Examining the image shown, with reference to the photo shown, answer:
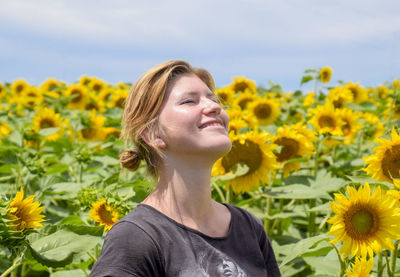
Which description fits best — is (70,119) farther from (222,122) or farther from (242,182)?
(222,122)

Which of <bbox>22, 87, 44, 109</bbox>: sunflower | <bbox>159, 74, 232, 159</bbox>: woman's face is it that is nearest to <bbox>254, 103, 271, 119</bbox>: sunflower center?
<bbox>22, 87, 44, 109</bbox>: sunflower

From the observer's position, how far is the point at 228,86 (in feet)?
19.8

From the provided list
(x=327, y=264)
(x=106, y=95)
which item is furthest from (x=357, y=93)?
(x=327, y=264)

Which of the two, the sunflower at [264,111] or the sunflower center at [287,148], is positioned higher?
the sunflower center at [287,148]

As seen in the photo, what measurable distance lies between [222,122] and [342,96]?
10.0 ft

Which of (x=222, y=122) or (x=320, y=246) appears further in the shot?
(x=320, y=246)

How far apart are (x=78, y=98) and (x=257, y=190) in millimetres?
3789

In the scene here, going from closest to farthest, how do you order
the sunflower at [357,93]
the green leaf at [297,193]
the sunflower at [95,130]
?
1. the green leaf at [297,193]
2. the sunflower at [95,130]
3. the sunflower at [357,93]

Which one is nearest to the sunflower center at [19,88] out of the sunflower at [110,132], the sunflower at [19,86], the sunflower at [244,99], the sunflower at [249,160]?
the sunflower at [19,86]

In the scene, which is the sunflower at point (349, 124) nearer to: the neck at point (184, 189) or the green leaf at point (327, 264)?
the green leaf at point (327, 264)

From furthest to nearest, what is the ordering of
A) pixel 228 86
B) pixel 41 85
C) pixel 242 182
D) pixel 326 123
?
pixel 41 85 < pixel 228 86 < pixel 326 123 < pixel 242 182

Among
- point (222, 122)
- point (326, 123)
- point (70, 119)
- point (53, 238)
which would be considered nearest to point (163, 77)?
point (222, 122)

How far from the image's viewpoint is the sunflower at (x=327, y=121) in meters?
3.92

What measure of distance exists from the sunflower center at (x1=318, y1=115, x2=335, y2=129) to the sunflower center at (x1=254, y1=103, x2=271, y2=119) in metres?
1.20
